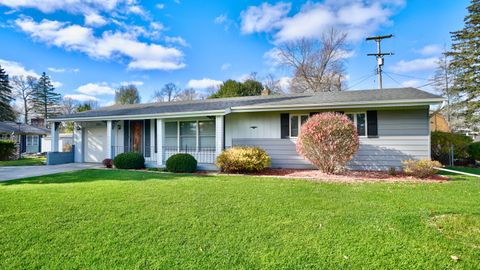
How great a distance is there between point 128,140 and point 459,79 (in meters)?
26.0

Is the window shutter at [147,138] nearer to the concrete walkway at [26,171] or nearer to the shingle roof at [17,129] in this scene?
the concrete walkway at [26,171]

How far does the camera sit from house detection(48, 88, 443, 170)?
360 inches

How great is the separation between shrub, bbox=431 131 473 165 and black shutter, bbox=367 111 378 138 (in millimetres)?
4873

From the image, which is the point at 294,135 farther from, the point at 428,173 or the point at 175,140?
the point at 175,140

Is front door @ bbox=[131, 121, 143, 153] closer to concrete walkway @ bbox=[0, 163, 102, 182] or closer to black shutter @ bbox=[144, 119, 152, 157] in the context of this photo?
black shutter @ bbox=[144, 119, 152, 157]

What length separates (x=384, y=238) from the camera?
127 inches

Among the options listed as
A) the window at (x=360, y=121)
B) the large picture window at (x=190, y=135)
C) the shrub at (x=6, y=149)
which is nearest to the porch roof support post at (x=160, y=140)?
the large picture window at (x=190, y=135)

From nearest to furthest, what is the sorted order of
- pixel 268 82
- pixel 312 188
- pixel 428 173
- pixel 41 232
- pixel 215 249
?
pixel 215 249 < pixel 41 232 < pixel 312 188 < pixel 428 173 < pixel 268 82

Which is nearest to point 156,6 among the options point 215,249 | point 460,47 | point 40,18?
point 40,18

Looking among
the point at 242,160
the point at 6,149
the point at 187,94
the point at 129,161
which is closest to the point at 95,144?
the point at 129,161

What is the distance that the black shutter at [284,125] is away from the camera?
10.4 m

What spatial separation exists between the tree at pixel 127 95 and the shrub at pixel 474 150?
1392 inches

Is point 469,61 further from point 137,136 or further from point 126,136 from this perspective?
point 126,136

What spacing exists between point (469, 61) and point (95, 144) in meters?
28.1
